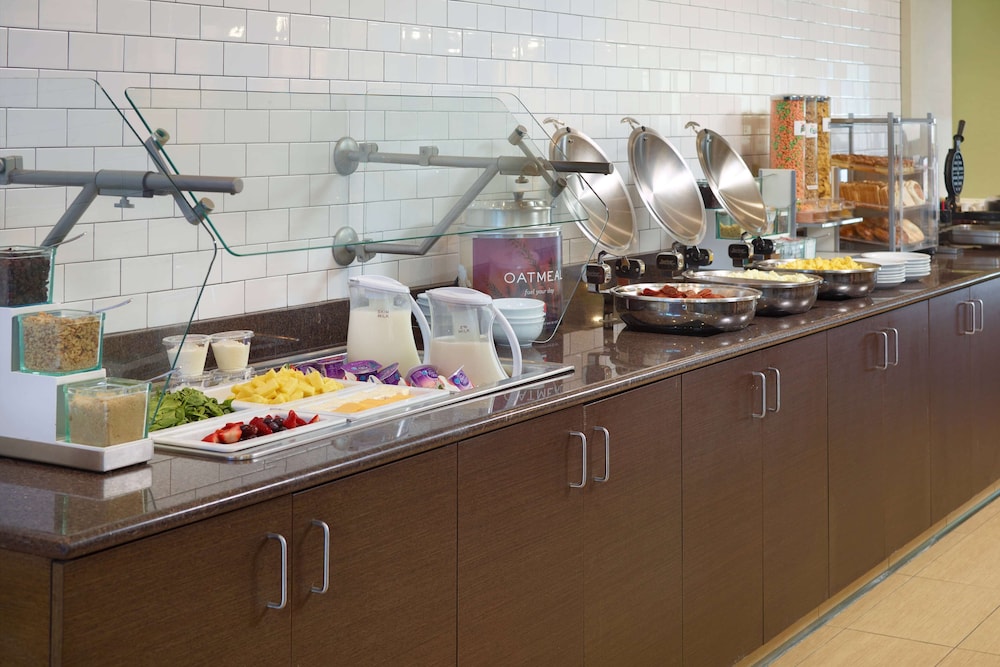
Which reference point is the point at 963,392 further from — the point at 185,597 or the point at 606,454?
the point at 185,597

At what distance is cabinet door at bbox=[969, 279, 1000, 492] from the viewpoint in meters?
4.73

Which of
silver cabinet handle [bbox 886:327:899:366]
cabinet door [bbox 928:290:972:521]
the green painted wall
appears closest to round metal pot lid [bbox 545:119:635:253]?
silver cabinet handle [bbox 886:327:899:366]

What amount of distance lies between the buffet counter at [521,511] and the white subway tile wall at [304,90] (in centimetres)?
35

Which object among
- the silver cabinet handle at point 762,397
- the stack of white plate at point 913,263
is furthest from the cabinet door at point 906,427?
the silver cabinet handle at point 762,397

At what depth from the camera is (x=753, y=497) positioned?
3.21 metres

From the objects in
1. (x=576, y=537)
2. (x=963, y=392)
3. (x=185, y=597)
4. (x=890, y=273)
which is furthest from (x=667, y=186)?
(x=185, y=597)

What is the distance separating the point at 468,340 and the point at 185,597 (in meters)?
1.15

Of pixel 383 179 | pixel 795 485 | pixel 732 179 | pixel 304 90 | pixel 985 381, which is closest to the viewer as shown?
pixel 383 179

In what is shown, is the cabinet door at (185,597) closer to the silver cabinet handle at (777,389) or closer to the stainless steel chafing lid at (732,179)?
the silver cabinet handle at (777,389)

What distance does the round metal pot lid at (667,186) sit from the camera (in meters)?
3.86

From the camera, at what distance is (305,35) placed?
288 cm

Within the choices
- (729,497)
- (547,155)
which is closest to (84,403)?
(547,155)

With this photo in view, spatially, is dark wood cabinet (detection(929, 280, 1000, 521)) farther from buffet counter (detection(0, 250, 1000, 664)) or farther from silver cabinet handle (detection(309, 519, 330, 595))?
silver cabinet handle (detection(309, 519, 330, 595))

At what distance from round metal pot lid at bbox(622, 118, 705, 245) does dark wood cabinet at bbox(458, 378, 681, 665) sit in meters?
1.16
